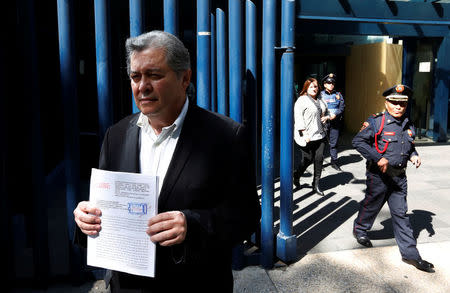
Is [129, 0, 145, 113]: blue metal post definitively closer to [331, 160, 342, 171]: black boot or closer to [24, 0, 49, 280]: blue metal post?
[24, 0, 49, 280]: blue metal post

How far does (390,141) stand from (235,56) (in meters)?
1.74

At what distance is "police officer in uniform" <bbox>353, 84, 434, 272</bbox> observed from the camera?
3.81 meters

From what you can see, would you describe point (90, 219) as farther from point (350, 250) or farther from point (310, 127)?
point (310, 127)

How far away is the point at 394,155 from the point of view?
3.86 m

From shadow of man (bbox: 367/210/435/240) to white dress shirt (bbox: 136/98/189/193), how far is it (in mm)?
3538

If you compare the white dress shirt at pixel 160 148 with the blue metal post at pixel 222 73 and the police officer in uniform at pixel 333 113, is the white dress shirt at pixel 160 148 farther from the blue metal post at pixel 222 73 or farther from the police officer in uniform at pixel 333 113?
the police officer in uniform at pixel 333 113

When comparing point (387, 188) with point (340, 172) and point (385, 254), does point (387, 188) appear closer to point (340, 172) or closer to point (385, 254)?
point (385, 254)

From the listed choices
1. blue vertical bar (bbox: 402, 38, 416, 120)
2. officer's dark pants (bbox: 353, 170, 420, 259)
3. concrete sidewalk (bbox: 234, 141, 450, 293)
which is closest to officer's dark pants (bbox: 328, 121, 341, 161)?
concrete sidewalk (bbox: 234, 141, 450, 293)

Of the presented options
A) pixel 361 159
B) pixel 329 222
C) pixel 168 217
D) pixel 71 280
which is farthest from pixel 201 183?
pixel 361 159

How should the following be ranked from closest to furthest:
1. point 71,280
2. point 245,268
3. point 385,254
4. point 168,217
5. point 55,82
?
point 168,217 < point 71,280 < point 245,268 < point 385,254 < point 55,82

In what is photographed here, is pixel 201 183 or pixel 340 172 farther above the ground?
pixel 201 183

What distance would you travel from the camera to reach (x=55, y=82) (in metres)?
7.10

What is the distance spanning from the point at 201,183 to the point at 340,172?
266 inches

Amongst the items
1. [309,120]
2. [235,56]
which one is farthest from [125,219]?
[309,120]
